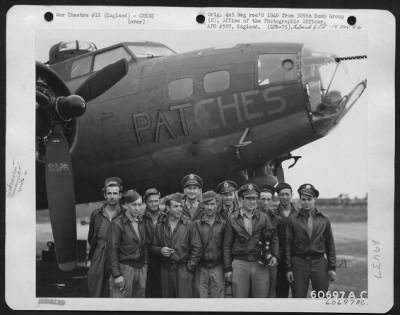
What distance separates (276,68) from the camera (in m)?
6.95

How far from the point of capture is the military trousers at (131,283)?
686 centimetres

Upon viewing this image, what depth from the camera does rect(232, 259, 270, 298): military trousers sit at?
6.82 metres

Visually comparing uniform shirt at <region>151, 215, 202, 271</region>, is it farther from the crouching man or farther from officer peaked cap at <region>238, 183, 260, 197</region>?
officer peaked cap at <region>238, 183, 260, 197</region>

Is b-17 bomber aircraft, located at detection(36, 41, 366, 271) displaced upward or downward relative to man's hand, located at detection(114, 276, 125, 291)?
upward

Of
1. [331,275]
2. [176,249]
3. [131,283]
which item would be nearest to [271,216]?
[331,275]

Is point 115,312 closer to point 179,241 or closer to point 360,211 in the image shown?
point 179,241

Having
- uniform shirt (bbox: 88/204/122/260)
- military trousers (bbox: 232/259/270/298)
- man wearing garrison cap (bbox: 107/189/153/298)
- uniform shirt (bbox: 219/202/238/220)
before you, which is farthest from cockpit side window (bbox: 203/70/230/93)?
military trousers (bbox: 232/259/270/298)

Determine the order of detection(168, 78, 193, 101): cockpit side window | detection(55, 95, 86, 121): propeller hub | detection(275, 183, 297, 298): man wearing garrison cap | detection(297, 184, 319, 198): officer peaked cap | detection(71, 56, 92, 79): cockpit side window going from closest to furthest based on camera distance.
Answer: detection(55, 95, 86, 121): propeller hub → detection(275, 183, 297, 298): man wearing garrison cap → detection(297, 184, 319, 198): officer peaked cap → detection(168, 78, 193, 101): cockpit side window → detection(71, 56, 92, 79): cockpit side window

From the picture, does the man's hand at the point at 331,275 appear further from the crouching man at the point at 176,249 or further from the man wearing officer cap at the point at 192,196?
the man wearing officer cap at the point at 192,196

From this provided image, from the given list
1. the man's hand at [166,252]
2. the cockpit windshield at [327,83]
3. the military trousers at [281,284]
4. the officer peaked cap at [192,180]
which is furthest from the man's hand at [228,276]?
the cockpit windshield at [327,83]

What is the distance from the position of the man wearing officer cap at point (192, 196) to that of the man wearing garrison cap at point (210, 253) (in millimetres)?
68

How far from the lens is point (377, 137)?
697 cm

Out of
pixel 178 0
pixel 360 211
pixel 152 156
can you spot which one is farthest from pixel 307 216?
pixel 178 0

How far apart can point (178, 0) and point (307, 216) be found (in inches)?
92.2
